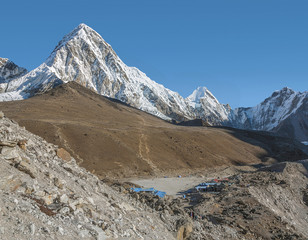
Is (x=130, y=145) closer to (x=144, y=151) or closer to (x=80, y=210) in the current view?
(x=144, y=151)

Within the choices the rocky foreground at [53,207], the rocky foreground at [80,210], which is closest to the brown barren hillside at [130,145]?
the rocky foreground at [80,210]

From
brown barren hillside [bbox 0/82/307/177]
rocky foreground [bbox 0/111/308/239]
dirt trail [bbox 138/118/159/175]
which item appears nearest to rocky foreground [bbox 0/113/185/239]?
rocky foreground [bbox 0/111/308/239]

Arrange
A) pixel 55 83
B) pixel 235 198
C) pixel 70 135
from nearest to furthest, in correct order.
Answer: pixel 235 198 → pixel 70 135 → pixel 55 83

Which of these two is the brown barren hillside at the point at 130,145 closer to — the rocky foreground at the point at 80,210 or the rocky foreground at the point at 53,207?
the rocky foreground at the point at 80,210

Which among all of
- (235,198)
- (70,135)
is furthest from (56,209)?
(70,135)

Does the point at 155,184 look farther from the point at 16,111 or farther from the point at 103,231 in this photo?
the point at 16,111

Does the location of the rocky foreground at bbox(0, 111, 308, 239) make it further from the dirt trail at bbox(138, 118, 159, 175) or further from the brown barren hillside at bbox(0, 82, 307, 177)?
the brown barren hillside at bbox(0, 82, 307, 177)
